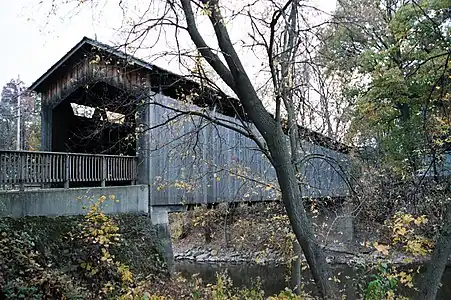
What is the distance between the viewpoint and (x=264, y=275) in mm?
13305

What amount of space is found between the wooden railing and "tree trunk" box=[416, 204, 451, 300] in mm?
6558

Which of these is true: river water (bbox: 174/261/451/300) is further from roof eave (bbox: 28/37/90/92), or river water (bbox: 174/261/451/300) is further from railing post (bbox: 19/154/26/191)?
roof eave (bbox: 28/37/90/92)

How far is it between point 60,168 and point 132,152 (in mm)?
4220

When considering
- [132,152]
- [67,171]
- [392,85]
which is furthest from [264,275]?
[392,85]

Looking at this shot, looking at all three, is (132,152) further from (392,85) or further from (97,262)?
(392,85)

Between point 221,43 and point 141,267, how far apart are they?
632cm

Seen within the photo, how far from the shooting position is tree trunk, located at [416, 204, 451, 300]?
11.7ft

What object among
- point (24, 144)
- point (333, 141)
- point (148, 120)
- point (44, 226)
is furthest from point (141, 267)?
point (24, 144)

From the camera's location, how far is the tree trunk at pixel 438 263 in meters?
3.56

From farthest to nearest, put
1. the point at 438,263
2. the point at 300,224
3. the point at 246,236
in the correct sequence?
the point at 246,236, the point at 300,224, the point at 438,263

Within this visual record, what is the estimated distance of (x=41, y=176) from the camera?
8.40 meters

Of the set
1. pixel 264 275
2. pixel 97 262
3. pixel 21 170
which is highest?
pixel 21 170

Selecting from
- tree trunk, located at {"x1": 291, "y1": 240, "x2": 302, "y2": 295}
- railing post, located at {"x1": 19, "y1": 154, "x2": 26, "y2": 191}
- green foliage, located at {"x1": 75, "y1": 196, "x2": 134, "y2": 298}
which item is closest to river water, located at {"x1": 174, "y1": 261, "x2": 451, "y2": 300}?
tree trunk, located at {"x1": 291, "y1": 240, "x2": 302, "y2": 295}

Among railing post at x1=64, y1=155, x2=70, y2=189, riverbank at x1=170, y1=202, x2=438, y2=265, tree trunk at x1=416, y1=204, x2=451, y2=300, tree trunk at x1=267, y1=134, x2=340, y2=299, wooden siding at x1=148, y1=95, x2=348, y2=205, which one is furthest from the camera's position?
riverbank at x1=170, y1=202, x2=438, y2=265
